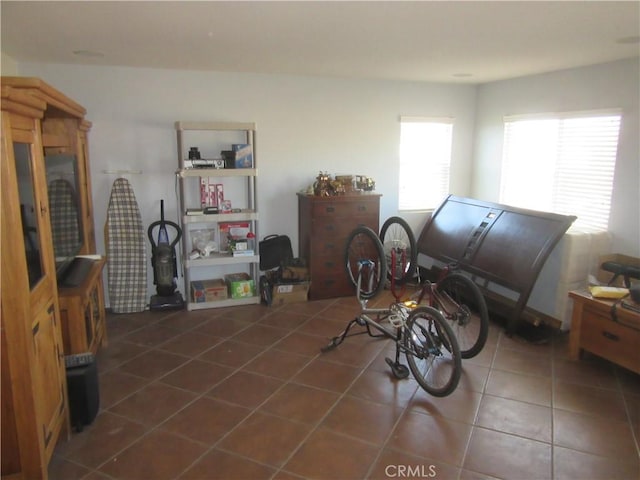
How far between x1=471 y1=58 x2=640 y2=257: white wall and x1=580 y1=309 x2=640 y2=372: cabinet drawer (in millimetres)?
975

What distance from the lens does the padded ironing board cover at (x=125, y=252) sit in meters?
4.22

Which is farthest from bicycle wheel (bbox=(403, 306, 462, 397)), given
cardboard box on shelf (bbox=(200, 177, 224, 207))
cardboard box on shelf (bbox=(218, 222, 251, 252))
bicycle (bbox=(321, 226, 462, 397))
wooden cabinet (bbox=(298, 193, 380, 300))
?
cardboard box on shelf (bbox=(200, 177, 224, 207))

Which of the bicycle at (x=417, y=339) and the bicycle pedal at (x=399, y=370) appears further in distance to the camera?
the bicycle pedal at (x=399, y=370)

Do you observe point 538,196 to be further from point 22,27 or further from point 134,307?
A: point 22,27

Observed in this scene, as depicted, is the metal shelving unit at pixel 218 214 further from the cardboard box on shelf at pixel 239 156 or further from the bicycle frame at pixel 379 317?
the bicycle frame at pixel 379 317

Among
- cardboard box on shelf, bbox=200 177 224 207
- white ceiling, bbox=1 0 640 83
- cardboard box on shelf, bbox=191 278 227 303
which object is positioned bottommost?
cardboard box on shelf, bbox=191 278 227 303

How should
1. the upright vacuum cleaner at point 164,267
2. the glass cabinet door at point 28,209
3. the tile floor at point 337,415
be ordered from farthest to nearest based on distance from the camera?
the upright vacuum cleaner at point 164,267
the tile floor at point 337,415
the glass cabinet door at point 28,209

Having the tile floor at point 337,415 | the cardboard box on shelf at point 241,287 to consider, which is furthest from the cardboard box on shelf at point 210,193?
the tile floor at point 337,415

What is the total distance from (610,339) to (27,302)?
349 cm

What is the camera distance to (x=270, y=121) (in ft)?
15.7

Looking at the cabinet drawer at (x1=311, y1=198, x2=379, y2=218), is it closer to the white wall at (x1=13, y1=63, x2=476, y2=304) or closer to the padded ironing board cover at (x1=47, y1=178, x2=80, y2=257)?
the white wall at (x1=13, y1=63, x2=476, y2=304)

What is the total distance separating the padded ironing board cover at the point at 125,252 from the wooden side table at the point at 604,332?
372 cm

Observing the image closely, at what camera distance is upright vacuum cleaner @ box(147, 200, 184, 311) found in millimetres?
4352

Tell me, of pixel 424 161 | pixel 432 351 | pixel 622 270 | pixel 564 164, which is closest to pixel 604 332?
pixel 622 270
